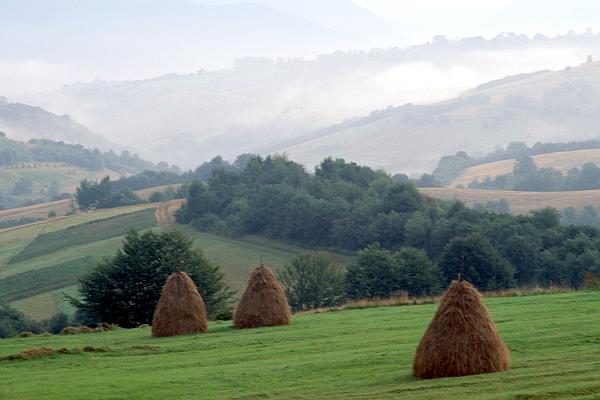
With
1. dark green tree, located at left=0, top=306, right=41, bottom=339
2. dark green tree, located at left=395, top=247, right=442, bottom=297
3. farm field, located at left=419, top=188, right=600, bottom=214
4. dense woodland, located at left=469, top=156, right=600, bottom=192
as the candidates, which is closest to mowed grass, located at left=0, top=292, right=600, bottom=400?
dark green tree, located at left=395, top=247, right=442, bottom=297

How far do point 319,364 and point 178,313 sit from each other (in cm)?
1286

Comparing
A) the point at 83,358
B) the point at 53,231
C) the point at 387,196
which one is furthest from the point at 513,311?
the point at 53,231

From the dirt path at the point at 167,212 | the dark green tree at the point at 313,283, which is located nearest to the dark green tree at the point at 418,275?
the dark green tree at the point at 313,283

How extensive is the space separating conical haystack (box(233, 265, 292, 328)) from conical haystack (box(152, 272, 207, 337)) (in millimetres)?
1610

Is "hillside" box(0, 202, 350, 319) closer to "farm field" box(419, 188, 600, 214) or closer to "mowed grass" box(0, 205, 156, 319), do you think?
"mowed grass" box(0, 205, 156, 319)

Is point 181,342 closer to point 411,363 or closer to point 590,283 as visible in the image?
point 411,363

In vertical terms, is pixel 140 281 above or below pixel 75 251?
above

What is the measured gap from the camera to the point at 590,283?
47781mm

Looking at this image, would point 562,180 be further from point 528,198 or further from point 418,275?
point 418,275

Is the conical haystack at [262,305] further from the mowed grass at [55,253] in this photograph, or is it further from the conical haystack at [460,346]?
the mowed grass at [55,253]

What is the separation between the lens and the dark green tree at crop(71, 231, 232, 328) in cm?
5609

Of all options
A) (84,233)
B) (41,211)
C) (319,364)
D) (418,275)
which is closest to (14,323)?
(418,275)

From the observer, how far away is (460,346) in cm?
2348

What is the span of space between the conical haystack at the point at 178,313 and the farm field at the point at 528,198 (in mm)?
104667
